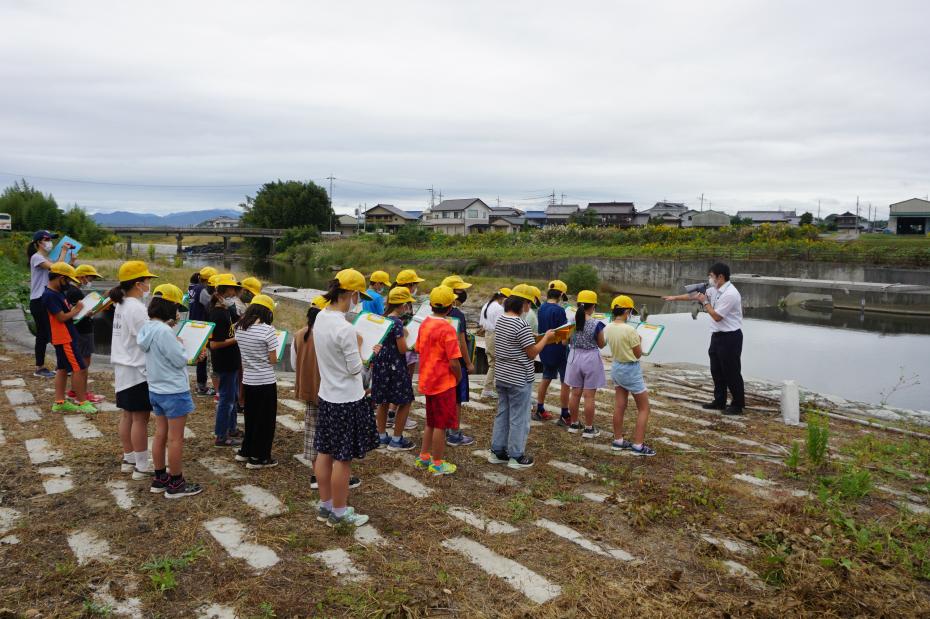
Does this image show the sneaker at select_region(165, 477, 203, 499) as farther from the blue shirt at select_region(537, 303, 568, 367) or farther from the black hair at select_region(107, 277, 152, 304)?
the blue shirt at select_region(537, 303, 568, 367)

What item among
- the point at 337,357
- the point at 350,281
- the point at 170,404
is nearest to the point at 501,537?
the point at 337,357

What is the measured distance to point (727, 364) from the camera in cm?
691

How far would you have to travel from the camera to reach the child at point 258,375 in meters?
4.52

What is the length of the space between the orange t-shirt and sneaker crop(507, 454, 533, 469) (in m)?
0.93

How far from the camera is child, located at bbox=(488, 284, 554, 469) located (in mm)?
4832

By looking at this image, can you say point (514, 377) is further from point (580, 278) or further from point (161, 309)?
point (580, 278)

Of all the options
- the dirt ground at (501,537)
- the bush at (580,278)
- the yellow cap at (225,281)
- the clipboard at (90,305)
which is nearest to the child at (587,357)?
the dirt ground at (501,537)

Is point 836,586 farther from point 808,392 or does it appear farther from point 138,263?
point 808,392

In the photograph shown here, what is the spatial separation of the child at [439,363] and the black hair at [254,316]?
3.85ft

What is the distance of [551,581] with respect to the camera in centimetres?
330

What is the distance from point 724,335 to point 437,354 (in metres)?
3.77

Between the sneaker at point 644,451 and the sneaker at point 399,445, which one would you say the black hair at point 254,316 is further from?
the sneaker at point 644,451

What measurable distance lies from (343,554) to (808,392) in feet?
23.5

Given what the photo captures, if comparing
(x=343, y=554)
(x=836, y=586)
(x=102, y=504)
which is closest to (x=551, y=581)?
(x=343, y=554)
